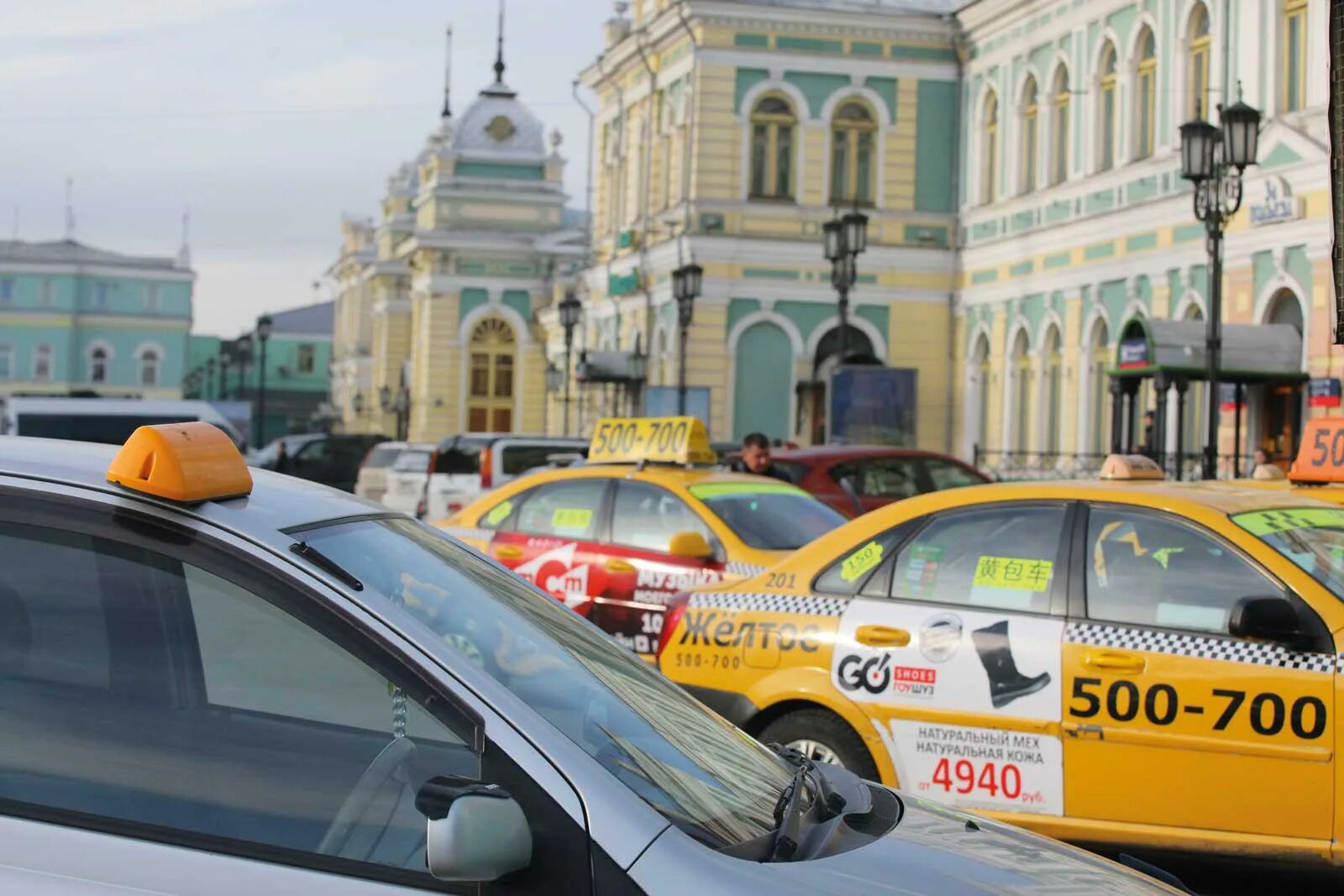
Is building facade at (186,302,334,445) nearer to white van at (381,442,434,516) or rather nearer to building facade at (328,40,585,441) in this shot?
building facade at (328,40,585,441)

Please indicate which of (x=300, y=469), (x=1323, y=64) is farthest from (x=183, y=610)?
(x=300, y=469)

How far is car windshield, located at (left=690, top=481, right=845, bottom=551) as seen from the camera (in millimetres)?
11484

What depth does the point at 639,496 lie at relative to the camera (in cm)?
1186

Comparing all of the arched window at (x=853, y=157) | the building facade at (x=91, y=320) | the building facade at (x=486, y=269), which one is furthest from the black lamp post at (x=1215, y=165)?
the building facade at (x=91, y=320)

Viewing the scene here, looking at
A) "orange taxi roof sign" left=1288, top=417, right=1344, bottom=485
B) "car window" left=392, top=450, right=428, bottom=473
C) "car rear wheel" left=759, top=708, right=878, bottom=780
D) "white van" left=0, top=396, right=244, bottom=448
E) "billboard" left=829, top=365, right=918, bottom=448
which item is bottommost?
"car rear wheel" left=759, top=708, right=878, bottom=780

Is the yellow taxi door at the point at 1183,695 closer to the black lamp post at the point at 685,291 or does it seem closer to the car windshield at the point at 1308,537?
the car windshield at the point at 1308,537

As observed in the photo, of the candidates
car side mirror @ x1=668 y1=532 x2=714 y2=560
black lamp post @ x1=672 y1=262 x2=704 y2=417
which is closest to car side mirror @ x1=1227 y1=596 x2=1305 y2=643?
car side mirror @ x1=668 y1=532 x2=714 y2=560

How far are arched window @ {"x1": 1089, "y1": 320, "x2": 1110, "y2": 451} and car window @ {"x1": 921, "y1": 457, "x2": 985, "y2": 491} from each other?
46.0 feet

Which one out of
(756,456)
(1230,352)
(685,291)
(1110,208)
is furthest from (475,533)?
(685,291)

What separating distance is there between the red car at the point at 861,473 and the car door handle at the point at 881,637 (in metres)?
9.53

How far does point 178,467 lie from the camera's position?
11.3 ft

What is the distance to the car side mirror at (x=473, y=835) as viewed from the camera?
118 inches

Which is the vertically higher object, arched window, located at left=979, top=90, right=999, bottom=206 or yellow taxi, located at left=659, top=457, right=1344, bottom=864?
arched window, located at left=979, top=90, right=999, bottom=206

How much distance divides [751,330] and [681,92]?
220 inches
